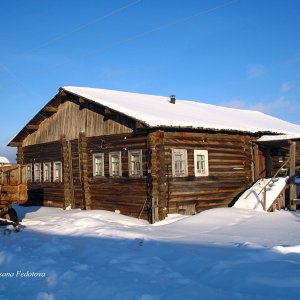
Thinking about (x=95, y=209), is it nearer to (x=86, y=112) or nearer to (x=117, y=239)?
(x=86, y=112)

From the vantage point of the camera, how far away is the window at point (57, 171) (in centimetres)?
2061

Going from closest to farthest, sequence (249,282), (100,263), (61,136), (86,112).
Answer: (249,282) < (100,263) < (86,112) < (61,136)

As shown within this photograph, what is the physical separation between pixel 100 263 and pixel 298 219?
8.16 meters

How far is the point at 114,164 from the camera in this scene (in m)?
17.2

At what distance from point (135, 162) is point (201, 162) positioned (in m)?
3.00

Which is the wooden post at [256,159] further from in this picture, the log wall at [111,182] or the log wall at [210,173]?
the log wall at [111,182]

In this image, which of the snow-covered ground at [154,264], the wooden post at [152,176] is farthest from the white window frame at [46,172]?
the snow-covered ground at [154,264]

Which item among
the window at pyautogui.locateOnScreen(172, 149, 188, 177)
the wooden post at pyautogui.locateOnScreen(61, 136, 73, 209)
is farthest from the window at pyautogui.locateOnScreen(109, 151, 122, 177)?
the wooden post at pyautogui.locateOnScreen(61, 136, 73, 209)

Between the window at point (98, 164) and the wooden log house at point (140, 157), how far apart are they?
5cm

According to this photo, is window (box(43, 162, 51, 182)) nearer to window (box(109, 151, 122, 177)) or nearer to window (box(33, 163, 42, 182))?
window (box(33, 163, 42, 182))

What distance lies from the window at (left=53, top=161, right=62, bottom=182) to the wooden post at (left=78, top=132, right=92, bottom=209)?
2.43 meters

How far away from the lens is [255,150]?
746 inches

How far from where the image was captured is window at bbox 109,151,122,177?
16.9 meters

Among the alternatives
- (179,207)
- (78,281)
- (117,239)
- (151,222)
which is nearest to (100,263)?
(78,281)
